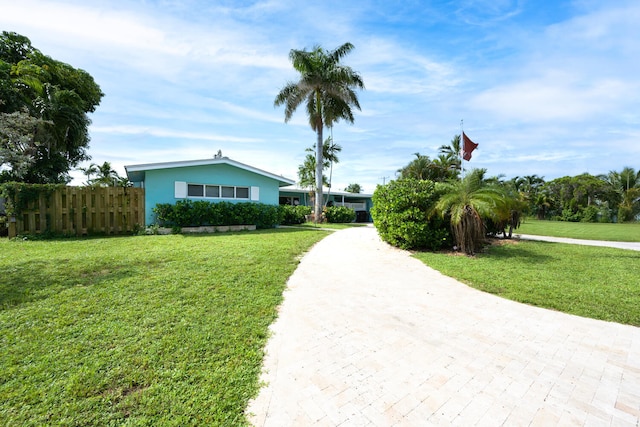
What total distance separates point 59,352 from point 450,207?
8.44m

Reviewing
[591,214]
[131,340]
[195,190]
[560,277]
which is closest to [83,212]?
[195,190]

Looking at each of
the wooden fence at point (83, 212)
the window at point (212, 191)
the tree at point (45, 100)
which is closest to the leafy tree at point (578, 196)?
the window at point (212, 191)

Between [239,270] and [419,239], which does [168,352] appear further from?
[419,239]

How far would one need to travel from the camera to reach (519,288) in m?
4.80

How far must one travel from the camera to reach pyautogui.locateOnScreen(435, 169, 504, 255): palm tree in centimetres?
765

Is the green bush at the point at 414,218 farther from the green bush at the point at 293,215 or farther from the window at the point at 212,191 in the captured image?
the green bush at the point at 293,215

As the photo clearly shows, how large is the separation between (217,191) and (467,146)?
11901 mm

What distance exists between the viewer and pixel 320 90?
1798cm

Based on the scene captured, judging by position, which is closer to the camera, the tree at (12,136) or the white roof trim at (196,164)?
the tree at (12,136)

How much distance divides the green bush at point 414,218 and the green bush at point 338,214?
11304 millimetres

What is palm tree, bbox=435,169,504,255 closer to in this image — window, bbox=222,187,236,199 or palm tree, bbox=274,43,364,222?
window, bbox=222,187,236,199

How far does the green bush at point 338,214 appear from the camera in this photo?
20.3 metres

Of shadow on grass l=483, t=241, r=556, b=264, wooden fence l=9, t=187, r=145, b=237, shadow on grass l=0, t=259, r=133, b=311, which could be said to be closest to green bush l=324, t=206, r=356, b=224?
wooden fence l=9, t=187, r=145, b=237

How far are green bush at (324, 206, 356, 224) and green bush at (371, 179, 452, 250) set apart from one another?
1130 centimetres
